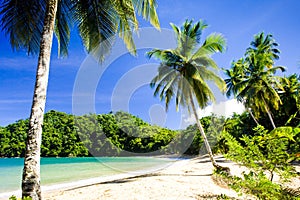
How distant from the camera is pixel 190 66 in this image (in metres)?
10.8

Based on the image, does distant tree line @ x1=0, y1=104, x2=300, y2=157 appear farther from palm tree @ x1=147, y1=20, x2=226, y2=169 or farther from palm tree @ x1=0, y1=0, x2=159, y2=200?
Result: palm tree @ x1=0, y1=0, x2=159, y2=200

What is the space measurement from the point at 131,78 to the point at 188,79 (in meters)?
5.12

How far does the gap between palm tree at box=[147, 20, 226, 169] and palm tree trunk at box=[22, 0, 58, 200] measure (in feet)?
23.9

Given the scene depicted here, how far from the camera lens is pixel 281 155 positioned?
110 inches

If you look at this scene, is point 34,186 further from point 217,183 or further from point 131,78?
point 131,78

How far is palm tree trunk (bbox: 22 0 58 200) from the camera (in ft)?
10.7

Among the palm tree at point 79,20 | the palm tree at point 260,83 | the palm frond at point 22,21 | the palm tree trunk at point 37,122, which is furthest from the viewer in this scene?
the palm tree at point 260,83

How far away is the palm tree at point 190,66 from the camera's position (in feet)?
35.1

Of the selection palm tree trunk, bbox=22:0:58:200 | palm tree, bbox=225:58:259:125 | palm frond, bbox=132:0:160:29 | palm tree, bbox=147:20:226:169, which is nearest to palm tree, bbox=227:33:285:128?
palm tree, bbox=225:58:259:125

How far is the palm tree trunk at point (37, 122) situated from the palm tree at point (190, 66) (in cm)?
727

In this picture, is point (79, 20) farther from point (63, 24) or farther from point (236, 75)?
point (236, 75)

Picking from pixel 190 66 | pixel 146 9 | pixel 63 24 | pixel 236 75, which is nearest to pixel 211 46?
pixel 190 66

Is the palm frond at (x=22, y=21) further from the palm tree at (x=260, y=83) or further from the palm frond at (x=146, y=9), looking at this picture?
the palm tree at (x=260, y=83)

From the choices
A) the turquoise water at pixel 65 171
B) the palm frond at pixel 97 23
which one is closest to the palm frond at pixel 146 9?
the palm frond at pixel 97 23
